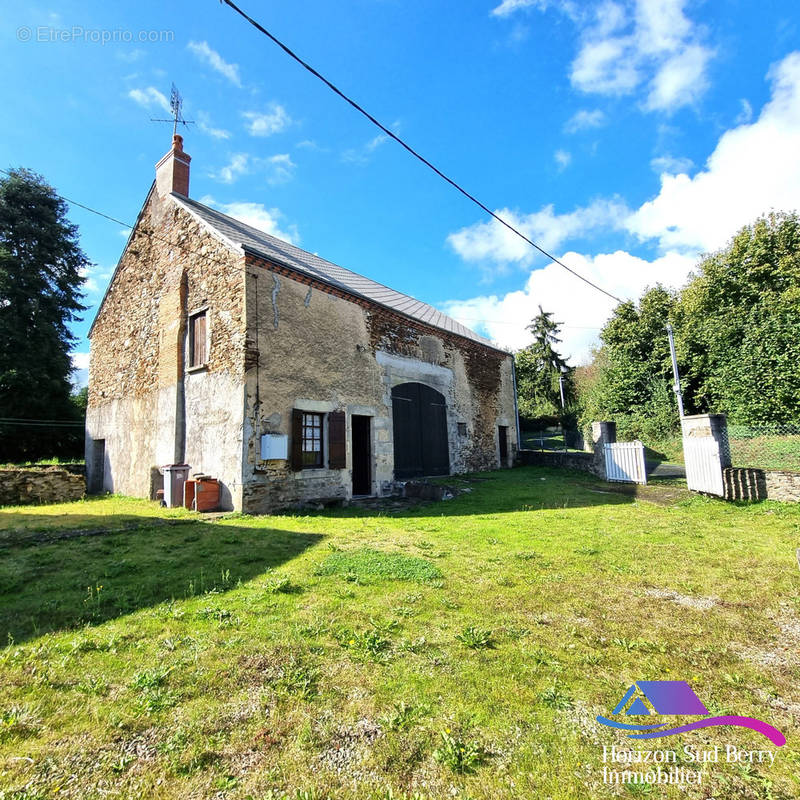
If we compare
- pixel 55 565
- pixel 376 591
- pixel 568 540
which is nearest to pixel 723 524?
pixel 568 540

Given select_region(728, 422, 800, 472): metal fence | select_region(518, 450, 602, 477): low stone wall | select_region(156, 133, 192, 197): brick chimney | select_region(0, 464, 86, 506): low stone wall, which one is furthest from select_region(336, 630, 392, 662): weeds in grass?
select_region(518, 450, 602, 477): low stone wall

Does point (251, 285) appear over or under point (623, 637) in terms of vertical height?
over

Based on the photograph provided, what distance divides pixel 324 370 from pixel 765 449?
1042 centimetres

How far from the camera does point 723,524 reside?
268 inches

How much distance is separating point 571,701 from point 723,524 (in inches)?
253

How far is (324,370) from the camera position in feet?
33.0

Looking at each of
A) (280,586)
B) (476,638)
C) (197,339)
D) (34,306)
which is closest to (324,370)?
(197,339)

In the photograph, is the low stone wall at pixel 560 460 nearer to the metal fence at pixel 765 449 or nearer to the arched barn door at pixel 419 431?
the metal fence at pixel 765 449

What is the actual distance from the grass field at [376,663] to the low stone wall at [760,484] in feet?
11.0

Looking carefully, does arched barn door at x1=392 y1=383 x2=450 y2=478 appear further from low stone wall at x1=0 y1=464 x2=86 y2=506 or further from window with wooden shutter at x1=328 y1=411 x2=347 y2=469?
low stone wall at x1=0 y1=464 x2=86 y2=506

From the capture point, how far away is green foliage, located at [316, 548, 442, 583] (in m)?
4.26

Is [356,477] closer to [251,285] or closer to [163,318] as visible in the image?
[251,285]

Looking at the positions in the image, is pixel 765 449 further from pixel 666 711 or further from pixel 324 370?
pixel 324 370

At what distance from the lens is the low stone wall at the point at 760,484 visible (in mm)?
7746
